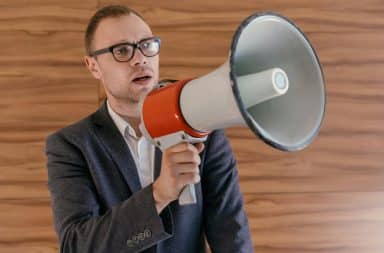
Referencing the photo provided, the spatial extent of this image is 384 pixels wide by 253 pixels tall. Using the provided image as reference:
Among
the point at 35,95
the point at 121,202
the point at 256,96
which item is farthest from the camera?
the point at 35,95

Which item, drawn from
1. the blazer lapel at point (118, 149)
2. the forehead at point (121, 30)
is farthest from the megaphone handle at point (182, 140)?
the forehead at point (121, 30)

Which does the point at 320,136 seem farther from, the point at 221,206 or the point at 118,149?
the point at 118,149

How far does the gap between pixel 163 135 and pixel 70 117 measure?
2.98 ft

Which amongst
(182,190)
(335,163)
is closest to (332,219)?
(335,163)

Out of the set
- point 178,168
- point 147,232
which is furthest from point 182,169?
point 147,232

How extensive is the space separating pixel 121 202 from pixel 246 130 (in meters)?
0.84

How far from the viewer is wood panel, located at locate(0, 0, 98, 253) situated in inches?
63.1

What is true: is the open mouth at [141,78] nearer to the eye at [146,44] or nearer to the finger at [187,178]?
the eye at [146,44]

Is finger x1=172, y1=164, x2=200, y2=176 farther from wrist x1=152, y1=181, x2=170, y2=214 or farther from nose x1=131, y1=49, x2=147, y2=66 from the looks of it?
nose x1=131, y1=49, x2=147, y2=66

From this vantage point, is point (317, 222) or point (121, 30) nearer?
point (121, 30)

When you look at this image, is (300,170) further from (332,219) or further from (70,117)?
(70,117)

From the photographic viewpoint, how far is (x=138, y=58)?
979 mm

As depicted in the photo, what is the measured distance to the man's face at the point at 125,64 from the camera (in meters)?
0.98

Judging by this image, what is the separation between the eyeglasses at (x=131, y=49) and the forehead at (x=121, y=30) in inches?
0.4
